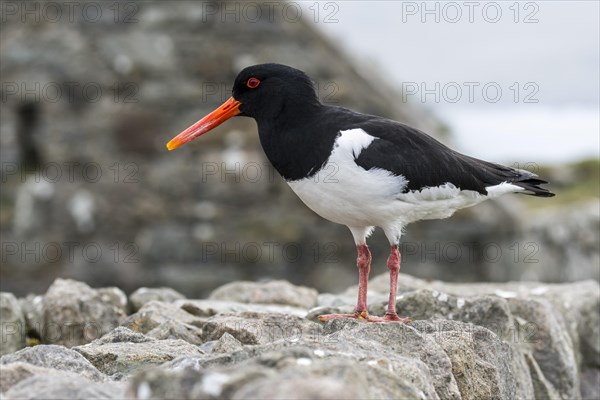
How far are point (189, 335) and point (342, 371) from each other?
3341 millimetres

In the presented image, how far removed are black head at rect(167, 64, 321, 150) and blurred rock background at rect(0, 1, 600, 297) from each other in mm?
7982

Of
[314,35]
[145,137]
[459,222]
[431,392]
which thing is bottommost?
[431,392]

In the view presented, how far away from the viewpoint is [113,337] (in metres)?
6.36

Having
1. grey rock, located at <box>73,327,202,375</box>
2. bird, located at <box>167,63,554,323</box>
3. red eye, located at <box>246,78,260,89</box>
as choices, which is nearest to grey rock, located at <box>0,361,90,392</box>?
grey rock, located at <box>73,327,202,375</box>

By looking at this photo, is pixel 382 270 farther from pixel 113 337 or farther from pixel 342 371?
pixel 342 371

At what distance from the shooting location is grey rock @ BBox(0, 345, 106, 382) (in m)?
5.08

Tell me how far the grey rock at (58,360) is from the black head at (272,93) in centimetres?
320

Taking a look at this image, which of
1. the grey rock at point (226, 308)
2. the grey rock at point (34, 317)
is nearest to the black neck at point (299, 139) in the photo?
the grey rock at point (226, 308)

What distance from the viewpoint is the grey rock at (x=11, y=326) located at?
8.22 meters

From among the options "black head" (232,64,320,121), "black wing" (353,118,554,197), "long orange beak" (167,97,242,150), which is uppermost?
"black head" (232,64,320,121)

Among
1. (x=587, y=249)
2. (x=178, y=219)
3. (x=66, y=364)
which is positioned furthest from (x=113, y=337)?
(x=587, y=249)

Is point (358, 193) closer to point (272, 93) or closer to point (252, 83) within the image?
point (272, 93)

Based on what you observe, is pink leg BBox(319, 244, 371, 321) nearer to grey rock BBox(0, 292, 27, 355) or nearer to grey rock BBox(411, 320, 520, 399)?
grey rock BBox(411, 320, 520, 399)

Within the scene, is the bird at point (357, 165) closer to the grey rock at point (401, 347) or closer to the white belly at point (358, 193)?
the white belly at point (358, 193)
